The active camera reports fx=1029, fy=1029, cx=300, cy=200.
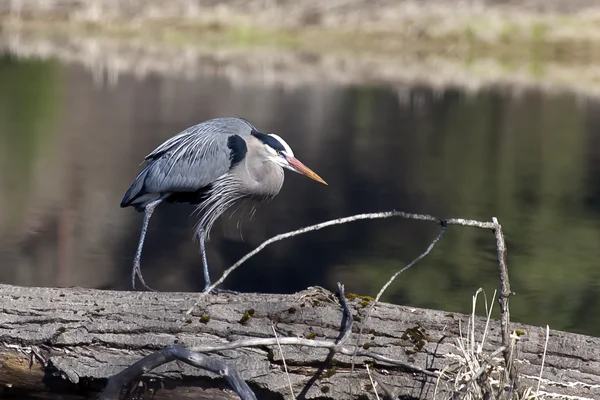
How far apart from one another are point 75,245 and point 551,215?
4977 millimetres

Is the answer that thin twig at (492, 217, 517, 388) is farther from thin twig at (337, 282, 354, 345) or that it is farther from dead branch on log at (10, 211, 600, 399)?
thin twig at (337, 282, 354, 345)

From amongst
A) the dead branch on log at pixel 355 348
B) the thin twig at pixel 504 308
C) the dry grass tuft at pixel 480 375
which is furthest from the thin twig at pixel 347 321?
the thin twig at pixel 504 308

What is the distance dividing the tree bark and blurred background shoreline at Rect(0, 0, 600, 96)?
19.7 m

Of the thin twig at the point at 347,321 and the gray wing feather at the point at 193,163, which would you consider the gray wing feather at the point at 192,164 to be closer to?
the gray wing feather at the point at 193,163

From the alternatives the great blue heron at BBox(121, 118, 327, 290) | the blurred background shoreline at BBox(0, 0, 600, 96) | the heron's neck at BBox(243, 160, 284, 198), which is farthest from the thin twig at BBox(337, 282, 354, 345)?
the blurred background shoreline at BBox(0, 0, 600, 96)

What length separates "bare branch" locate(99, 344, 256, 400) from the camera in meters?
3.71

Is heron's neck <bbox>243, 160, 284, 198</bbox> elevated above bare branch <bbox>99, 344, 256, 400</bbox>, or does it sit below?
above

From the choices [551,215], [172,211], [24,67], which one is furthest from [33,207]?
[24,67]

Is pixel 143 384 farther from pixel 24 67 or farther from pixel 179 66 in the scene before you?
pixel 179 66

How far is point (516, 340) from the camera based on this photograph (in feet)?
13.6

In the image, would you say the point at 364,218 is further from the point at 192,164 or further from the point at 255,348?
the point at 192,164

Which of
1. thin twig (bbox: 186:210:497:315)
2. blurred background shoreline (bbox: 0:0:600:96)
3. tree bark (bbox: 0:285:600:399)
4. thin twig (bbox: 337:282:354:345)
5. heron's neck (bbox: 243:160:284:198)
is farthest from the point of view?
blurred background shoreline (bbox: 0:0:600:96)

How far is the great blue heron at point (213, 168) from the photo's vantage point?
5457mm

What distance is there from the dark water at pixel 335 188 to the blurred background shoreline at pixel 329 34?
11.1 feet
